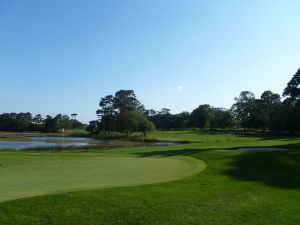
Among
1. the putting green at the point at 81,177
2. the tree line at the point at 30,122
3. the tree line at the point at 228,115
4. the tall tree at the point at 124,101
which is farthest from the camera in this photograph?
the tree line at the point at 30,122

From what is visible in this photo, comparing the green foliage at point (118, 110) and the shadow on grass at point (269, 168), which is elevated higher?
the green foliage at point (118, 110)

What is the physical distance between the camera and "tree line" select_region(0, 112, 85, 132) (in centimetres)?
14350

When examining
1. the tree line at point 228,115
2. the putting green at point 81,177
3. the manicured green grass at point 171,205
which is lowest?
the manicured green grass at point 171,205

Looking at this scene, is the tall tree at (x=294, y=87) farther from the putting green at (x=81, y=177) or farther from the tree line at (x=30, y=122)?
the tree line at (x=30, y=122)

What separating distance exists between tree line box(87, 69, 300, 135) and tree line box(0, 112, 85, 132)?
1052 inches

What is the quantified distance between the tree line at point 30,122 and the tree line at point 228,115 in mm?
26726

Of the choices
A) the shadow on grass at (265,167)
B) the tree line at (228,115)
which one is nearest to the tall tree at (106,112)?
the tree line at (228,115)

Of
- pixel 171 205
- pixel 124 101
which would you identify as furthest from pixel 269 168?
pixel 124 101

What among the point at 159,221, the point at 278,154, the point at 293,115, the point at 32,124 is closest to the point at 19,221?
the point at 159,221

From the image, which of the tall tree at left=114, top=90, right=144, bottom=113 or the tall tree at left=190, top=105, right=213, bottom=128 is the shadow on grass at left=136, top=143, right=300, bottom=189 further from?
the tall tree at left=190, top=105, right=213, bottom=128

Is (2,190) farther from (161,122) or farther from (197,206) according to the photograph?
(161,122)

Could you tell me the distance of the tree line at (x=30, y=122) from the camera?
471 feet

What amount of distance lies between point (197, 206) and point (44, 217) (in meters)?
3.74

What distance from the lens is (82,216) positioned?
28.1ft
